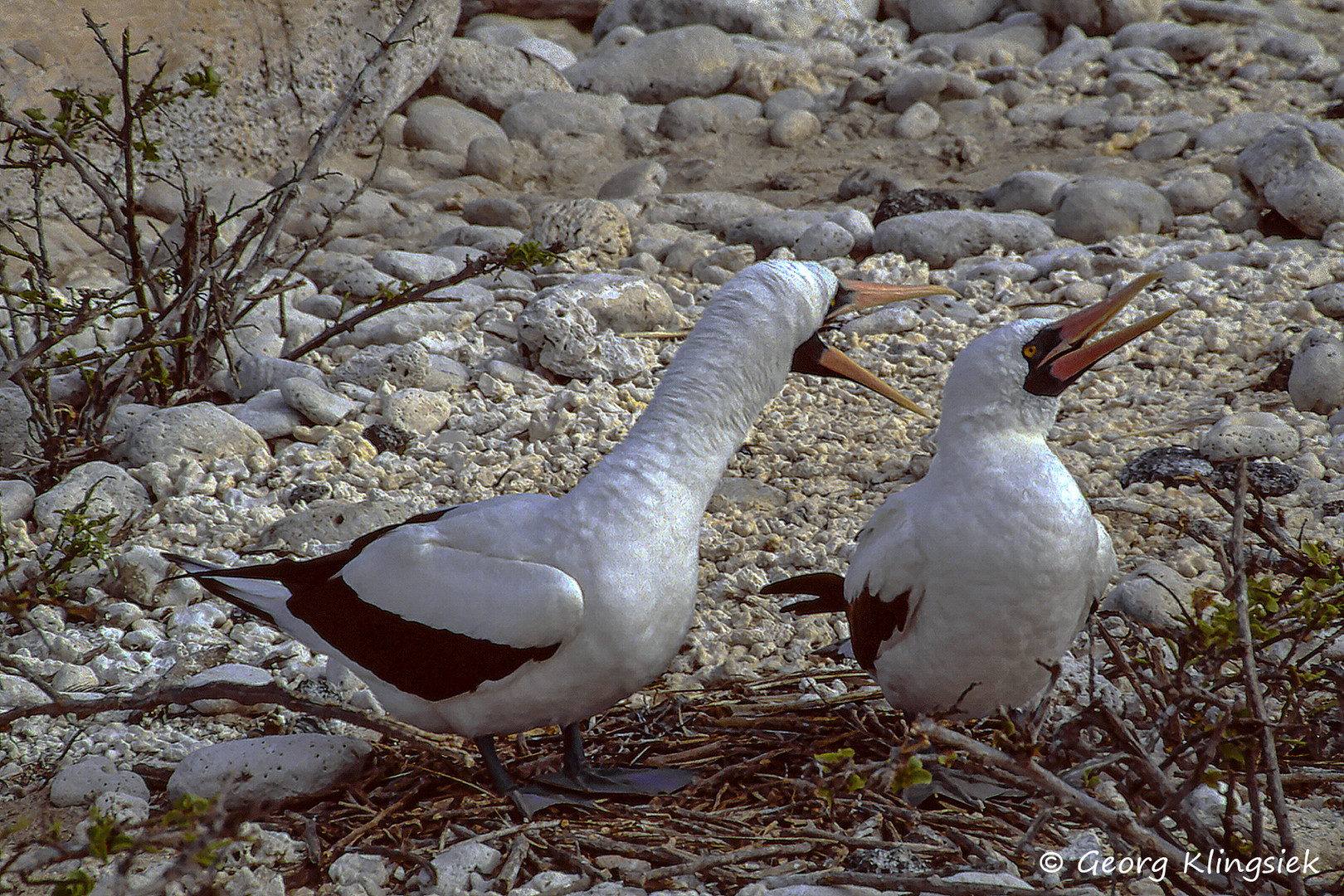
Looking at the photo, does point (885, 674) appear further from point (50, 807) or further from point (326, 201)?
point (326, 201)

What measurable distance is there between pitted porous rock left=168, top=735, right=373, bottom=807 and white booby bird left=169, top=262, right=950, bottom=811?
0.20 meters

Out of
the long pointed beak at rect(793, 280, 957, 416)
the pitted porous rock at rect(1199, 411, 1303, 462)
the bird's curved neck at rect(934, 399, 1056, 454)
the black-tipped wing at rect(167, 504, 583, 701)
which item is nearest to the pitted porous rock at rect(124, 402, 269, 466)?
the black-tipped wing at rect(167, 504, 583, 701)

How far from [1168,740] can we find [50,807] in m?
2.59

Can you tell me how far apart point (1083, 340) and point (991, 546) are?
0.53 meters

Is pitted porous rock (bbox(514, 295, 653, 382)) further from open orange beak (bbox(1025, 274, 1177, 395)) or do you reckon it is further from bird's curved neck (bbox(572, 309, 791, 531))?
open orange beak (bbox(1025, 274, 1177, 395))

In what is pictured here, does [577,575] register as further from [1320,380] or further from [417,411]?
[1320,380]

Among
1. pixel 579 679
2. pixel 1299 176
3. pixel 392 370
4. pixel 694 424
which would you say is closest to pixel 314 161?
pixel 392 370

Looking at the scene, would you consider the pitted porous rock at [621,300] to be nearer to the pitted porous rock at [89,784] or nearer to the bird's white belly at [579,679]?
the bird's white belly at [579,679]

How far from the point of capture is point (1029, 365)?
106 inches

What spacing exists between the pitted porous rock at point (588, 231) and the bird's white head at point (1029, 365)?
421 centimetres

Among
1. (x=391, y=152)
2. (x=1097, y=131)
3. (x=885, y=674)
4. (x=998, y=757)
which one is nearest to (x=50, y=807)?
(x=885, y=674)

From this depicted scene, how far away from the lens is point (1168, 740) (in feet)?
8.77

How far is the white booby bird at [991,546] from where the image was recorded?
8.36 ft

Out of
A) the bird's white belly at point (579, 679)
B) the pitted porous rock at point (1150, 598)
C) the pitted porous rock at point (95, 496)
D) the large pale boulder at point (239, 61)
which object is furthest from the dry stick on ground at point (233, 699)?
the large pale boulder at point (239, 61)
